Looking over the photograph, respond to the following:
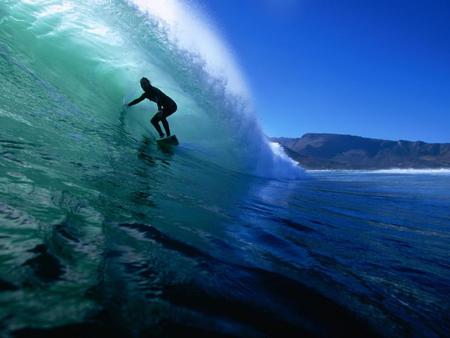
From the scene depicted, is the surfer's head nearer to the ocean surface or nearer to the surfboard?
the surfboard

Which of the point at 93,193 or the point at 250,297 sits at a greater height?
the point at 93,193

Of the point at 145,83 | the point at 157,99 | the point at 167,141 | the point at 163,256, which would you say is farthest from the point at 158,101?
the point at 163,256

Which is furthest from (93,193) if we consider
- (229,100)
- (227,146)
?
(229,100)

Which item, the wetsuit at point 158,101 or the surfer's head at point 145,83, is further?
the wetsuit at point 158,101

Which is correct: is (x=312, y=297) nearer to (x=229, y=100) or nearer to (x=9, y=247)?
(x=9, y=247)

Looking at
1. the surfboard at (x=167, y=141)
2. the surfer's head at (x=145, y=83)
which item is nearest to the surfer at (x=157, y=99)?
the surfer's head at (x=145, y=83)

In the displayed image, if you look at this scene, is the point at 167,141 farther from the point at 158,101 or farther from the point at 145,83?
the point at 145,83

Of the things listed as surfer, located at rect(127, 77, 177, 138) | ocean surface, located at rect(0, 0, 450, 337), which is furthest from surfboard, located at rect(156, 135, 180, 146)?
ocean surface, located at rect(0, 0, 450, 337)

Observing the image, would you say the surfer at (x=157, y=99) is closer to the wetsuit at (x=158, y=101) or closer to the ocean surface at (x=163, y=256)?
the wetsuit at (x=158, y=101)

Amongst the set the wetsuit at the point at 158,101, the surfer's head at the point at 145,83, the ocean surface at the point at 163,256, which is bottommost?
the ocean surface at the point at 163,256

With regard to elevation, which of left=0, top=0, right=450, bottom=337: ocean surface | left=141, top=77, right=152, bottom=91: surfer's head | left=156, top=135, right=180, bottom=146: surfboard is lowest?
left=0, top=0, right=450, bottom=337: ocean surface

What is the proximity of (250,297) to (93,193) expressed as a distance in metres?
1.53

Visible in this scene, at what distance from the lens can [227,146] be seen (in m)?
12.1

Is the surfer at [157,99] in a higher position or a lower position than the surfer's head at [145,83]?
lower
